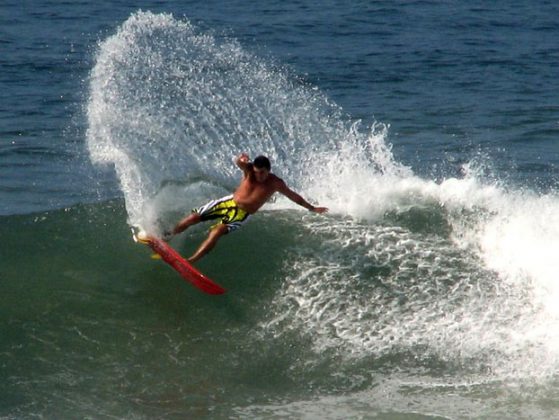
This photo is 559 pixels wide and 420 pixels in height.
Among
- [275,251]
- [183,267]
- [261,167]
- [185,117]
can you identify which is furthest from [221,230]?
[185,117]

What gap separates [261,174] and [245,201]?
38 cm

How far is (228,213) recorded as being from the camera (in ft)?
36.6

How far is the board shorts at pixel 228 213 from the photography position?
1112 cm

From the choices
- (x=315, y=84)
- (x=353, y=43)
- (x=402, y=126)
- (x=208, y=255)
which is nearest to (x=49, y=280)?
(x=208, y=255)

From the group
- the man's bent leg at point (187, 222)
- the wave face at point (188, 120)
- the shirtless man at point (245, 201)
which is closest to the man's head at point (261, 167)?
the shirtless man at point (245, 201)

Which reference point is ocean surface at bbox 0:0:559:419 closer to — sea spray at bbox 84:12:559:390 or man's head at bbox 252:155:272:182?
sea spray at bbox 84:12:559:390

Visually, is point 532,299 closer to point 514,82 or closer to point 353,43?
point 514,82

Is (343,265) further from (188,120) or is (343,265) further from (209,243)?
(188,120)

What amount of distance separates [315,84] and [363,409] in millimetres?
12108

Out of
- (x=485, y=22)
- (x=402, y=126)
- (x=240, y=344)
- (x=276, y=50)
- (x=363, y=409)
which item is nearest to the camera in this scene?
(x=363, y=409)

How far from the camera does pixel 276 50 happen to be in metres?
22.8

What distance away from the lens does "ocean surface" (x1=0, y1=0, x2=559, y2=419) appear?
9359 millimetres

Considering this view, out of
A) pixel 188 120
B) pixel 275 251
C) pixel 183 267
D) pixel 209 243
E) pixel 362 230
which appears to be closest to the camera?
pixel 183 267

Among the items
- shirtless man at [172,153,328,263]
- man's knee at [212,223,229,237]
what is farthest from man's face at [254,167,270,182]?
man's knee at [212,223,229,237]
